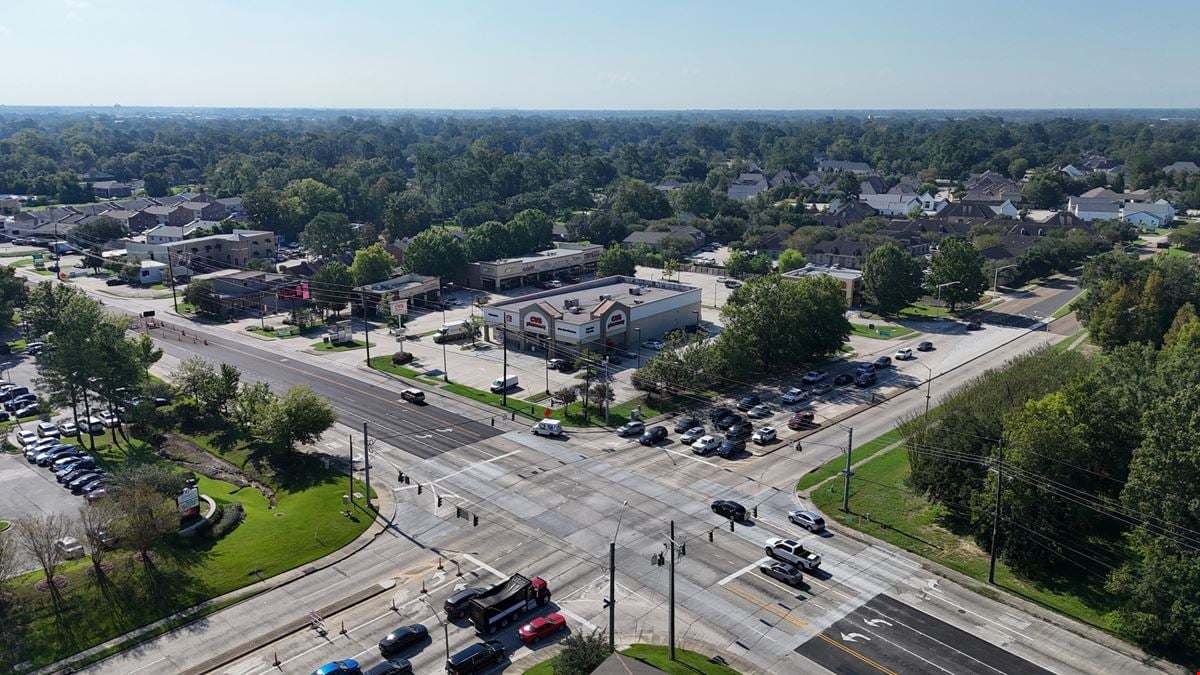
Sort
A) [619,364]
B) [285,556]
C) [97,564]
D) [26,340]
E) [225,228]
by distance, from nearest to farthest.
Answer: [97,564], [285,556], [619,364], [26,340], [225,228]

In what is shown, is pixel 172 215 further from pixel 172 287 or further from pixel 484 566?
pixel 484 566

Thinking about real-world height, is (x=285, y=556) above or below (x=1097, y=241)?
below

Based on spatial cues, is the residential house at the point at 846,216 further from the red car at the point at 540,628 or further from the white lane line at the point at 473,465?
the red car at the point at 540,628

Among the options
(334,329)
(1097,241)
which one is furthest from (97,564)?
(1097,241)

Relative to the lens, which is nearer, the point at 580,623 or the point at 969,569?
the point at 580,623

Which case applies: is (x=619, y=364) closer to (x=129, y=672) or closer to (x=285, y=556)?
(x=285, y=556)

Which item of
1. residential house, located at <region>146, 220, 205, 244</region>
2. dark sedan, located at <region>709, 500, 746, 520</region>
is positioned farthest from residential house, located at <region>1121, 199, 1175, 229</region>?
residential house, located at <region>146, 220, 205, 244</region>

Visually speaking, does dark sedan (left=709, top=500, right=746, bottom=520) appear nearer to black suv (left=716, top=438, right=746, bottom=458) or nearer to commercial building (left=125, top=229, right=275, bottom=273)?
black suv (left=716, top=438, right=746, bottom=458)

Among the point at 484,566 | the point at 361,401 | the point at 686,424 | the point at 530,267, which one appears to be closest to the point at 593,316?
the point at 686,424
